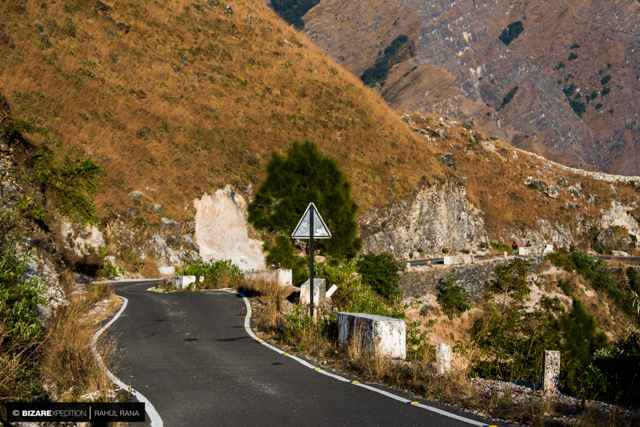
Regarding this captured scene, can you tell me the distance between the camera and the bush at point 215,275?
31719mm

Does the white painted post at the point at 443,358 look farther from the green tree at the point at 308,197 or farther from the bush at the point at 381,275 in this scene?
the bush at the point at 381,275

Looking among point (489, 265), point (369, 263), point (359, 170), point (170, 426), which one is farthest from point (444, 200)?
point (170, 426)

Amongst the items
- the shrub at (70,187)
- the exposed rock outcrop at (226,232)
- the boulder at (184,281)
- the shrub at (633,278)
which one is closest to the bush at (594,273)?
the shrub at (633,278)

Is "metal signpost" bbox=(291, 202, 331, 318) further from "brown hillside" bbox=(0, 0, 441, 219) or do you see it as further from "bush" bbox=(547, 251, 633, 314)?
"bush" bbox=(547, 251, 633, 314)

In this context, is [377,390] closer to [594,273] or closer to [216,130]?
[216,130]

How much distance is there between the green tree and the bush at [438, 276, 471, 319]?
31.5ft

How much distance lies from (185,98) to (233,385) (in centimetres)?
5782

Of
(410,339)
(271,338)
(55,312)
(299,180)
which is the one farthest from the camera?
(299,180)

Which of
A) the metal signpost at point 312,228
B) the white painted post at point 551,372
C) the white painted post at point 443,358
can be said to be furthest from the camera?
the metal signpost at point 312,228

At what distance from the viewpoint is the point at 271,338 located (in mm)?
14781

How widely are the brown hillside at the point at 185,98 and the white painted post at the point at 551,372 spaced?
4231 centimetres

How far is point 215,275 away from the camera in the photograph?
33.1 meters

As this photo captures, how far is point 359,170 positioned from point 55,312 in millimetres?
55354

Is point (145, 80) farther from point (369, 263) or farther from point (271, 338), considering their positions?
point (271, 338)
